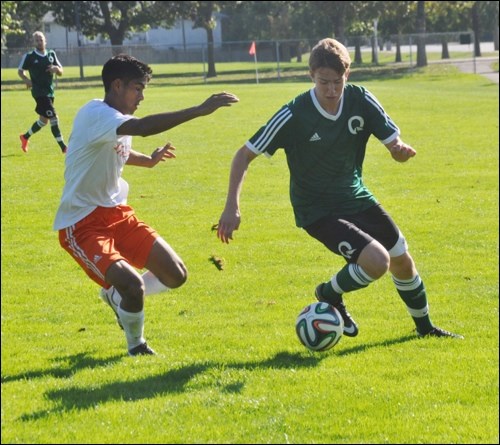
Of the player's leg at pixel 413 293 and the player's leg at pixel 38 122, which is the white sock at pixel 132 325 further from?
the player's leg at pixel 38 122

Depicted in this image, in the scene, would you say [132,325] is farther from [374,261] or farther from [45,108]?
[45,108]

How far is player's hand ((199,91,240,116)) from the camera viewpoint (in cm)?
636

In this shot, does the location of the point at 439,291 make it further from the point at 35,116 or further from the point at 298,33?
the point at 298,33

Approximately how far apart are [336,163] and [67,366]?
2339mm

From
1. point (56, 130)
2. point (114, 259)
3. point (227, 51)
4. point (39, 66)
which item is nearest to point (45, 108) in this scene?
point (56, 130)

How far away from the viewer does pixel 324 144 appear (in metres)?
7.06

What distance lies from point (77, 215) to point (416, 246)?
207 inches

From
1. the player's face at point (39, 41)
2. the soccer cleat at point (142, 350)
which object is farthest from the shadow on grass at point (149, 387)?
the player's face at point (39, 41)

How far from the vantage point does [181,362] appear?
6.94m

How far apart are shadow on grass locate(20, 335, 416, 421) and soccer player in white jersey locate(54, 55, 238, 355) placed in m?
0.64

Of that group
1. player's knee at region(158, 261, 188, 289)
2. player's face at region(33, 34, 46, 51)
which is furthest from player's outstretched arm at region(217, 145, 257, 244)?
player's face at region(33, 34, 46, 51)

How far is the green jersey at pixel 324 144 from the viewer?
702 centimetres

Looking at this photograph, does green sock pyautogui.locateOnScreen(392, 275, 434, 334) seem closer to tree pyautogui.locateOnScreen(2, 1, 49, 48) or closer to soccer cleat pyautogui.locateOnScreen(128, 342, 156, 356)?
soccer cleat pyautogui.locateOnScreen(128, 342, 156, 356)

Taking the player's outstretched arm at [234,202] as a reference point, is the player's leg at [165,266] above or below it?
below
